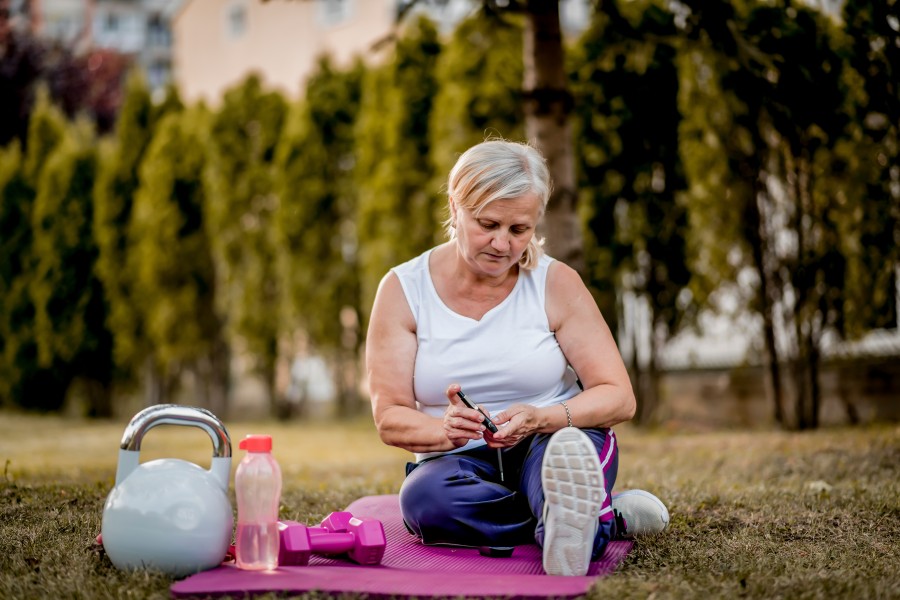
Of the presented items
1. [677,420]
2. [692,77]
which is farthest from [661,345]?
[692,77]

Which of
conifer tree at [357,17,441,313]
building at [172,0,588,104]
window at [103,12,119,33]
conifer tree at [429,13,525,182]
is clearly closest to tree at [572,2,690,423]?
conifer tree at [429,13,525,182]

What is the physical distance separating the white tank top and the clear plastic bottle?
586mm

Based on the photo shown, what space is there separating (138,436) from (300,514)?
1.05 m

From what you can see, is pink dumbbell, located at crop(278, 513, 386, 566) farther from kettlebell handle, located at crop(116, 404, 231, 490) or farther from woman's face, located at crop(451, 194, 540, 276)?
woman's face, located at crop(451, 194, 540, 276)

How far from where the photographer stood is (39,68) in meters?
16.3

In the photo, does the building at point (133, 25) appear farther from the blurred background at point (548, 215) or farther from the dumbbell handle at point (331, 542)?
the dumbbell handle at point (331, 542)

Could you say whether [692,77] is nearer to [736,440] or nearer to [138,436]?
[736,440]

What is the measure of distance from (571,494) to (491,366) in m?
0.62

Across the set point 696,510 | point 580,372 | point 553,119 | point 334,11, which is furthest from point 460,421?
point 334,11

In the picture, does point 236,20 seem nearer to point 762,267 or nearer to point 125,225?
point 125,225

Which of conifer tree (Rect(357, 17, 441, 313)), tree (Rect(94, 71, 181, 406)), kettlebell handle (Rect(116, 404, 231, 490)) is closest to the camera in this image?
kettlebell handle (Rect(116, 404, 231, 490))

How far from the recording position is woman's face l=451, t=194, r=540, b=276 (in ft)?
8.87

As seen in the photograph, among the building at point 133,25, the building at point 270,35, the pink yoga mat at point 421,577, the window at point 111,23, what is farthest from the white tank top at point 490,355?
the window at point 111,23

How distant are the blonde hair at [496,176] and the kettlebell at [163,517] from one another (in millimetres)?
1046
